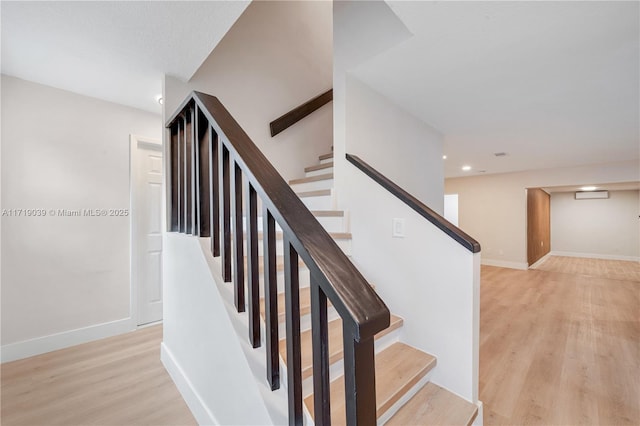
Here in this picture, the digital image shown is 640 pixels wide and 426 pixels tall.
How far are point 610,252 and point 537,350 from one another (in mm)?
8724

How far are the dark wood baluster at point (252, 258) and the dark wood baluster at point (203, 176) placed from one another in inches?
22.3

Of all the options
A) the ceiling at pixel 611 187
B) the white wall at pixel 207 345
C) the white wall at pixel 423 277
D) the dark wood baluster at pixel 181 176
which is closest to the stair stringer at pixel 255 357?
the white wall at pixel 207 345

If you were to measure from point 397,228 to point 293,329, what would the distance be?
1.24m

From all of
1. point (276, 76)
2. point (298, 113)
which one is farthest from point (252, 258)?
point (276, 76)

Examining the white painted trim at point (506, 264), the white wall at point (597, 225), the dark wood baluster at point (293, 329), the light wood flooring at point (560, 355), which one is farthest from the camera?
the white wall at point (597, 225)

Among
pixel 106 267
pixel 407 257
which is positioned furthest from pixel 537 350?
pixel 106 267

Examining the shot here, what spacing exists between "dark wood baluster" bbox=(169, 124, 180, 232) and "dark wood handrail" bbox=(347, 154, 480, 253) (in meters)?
1.30

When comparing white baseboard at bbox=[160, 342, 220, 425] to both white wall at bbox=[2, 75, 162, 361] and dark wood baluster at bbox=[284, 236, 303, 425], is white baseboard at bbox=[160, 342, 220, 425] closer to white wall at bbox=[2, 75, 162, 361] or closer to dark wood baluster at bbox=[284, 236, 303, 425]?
dark wood baluster at bbox=[284, 236, 303, 425]

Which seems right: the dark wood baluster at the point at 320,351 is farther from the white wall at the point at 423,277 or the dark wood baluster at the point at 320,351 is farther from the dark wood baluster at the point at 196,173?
the white wall at the point at 423,277

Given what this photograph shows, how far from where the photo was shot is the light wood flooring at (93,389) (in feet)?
5.08

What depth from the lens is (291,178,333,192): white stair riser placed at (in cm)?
248

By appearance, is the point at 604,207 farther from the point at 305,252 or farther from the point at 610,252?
the point at 305,252

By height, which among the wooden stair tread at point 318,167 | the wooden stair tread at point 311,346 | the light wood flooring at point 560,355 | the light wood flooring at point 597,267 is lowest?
the light wood flooring at point 597,267

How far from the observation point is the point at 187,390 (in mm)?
1656
